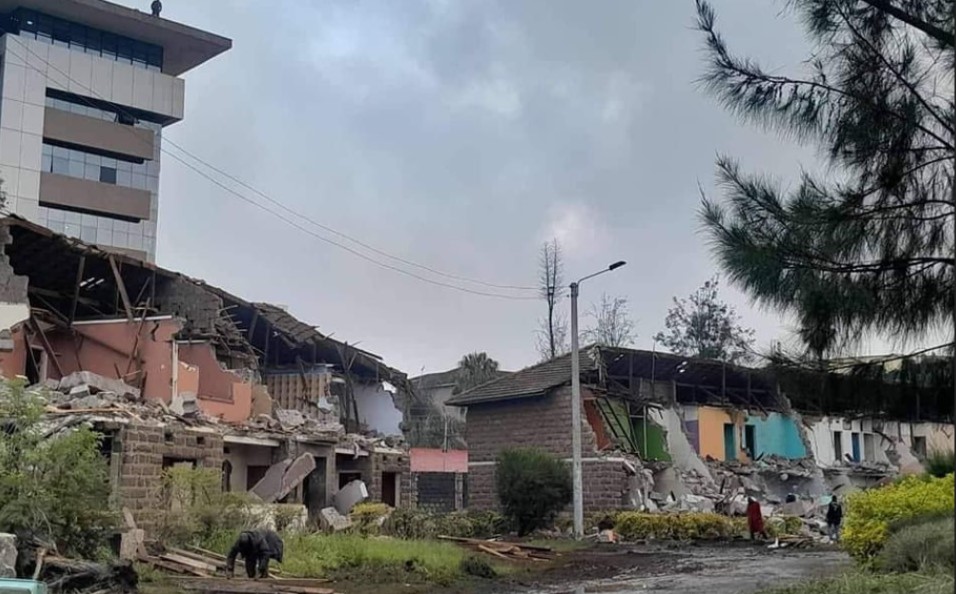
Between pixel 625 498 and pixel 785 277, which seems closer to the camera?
pixel 785 277

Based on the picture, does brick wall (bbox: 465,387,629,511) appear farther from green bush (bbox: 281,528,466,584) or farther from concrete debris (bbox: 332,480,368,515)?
green bush (bbox: 281,528,466,584)

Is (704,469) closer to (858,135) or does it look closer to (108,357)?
(108,357)

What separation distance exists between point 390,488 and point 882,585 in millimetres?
24009

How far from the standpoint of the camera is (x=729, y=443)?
4512cm

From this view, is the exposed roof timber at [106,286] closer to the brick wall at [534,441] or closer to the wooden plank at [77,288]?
the wooden plank at [77,288]

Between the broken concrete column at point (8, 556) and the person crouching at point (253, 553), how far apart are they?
3.65 metres

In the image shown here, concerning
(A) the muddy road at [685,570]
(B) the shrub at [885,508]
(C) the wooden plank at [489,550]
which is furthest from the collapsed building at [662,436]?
(B) the shrub at [885,508]

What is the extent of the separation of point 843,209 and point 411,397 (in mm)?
29931

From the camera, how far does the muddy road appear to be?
1866 cm

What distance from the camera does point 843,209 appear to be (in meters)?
10.4

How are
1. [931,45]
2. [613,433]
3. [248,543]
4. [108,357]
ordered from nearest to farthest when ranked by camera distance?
[931,45], [248,543], [108,357], [613,433]

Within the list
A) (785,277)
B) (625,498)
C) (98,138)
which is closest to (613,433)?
(625,498)

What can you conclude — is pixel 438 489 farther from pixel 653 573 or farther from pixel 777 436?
pixel 653 573

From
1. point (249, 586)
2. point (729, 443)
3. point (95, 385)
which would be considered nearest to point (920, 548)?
point (249, 586)
